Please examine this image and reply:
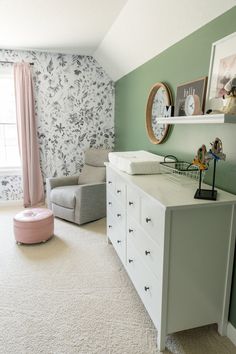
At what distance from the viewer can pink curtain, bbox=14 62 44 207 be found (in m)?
3.98

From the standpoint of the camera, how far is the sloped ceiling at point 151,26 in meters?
1.83

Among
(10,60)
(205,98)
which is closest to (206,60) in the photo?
(205,98)

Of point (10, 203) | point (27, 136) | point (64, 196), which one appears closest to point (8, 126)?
point (27, 136)

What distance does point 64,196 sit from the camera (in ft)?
11.6

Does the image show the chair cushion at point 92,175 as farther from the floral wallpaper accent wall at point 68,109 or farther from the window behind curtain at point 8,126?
the window behind curtain at point 8,126

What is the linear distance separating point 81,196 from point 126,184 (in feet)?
4.47

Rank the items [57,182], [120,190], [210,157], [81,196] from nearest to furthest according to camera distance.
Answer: [210,157] → [120,190] → [81,196] → [57,182]

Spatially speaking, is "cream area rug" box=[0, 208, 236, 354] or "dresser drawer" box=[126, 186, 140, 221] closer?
"cream area rug" box=[0, 208, 236, 354]

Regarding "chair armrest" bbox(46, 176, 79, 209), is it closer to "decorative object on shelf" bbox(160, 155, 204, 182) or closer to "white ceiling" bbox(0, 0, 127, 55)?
"white ceiling" bbox(0, 0, 127, 55)

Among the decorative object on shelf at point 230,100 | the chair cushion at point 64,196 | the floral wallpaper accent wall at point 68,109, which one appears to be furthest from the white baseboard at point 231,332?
the floral wallpaper accent wall at point 68,109

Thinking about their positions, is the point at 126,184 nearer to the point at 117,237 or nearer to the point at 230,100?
the point at 117,237

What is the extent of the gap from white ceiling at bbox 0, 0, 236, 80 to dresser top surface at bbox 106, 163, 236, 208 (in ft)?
3.70

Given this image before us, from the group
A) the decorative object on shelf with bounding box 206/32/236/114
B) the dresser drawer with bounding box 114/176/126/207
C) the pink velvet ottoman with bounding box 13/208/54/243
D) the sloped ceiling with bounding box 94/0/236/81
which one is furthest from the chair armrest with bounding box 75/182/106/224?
the decorative object on shelf with bounding box 206/32/236/114

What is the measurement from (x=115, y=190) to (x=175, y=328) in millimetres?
1265
